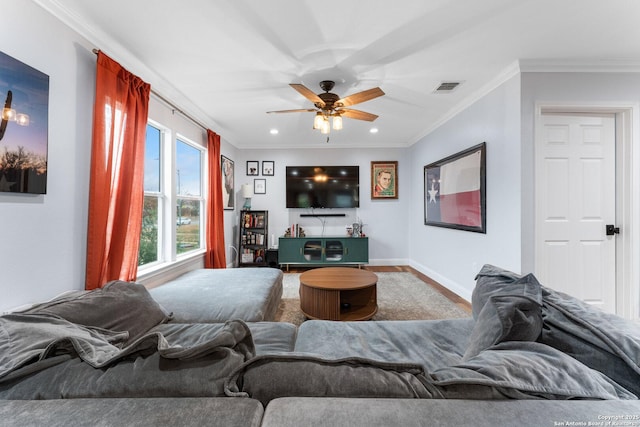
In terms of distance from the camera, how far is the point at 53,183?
1.61 m

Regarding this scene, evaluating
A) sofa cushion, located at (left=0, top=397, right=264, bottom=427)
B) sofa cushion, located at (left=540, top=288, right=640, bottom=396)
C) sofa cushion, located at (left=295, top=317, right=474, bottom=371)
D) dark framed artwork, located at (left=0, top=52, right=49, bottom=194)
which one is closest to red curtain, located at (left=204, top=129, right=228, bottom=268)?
dark framed artwork, located at (left=0, top=52, right=49, bottom=194)

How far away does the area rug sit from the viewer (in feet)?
9.05

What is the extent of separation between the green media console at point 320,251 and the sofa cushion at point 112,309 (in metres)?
3.12

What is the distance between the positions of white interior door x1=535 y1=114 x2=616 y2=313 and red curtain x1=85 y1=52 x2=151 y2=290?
12.2ft

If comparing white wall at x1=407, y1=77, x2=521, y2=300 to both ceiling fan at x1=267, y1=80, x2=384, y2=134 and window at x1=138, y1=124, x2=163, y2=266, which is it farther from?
window at x1=138, y1=124, x2=163, y2=266

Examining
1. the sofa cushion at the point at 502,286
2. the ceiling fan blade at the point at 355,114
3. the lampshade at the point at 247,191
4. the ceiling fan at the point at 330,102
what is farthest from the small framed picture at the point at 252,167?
the sofa cushion at the point at 502,286

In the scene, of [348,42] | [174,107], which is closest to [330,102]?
[348,42]

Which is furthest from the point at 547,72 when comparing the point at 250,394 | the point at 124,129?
the point at 124,129

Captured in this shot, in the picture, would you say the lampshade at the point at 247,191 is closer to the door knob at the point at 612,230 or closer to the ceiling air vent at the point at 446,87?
the ceiling air vent at the point at 446,87

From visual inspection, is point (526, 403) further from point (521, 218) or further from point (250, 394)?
point (521, 218)

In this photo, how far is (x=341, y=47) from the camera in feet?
6.82

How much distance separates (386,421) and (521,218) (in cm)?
252

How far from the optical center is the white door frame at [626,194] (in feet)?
7.65

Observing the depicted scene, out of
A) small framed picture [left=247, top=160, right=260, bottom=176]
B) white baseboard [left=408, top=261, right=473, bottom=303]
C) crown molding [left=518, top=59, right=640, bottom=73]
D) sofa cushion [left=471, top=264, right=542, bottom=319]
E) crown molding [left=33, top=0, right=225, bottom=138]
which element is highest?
crown molding [left=518, top=59, right=640, bottom=73]
